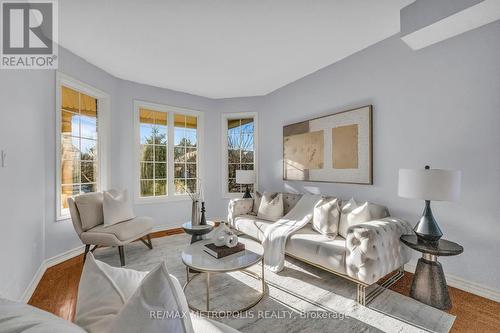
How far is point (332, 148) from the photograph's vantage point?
10.6ft

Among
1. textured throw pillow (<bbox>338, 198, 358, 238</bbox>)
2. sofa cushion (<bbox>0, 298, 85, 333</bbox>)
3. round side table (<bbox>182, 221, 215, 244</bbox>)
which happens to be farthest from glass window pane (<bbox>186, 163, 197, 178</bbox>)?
sofa cushion (<bbox>0, 298, 85, 333</bbox>)

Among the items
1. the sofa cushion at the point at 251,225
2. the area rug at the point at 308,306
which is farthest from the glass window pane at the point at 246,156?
the area rug at the point at 308,306

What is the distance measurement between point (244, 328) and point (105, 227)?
2.16 m

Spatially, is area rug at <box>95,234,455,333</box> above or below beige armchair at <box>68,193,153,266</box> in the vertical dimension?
below

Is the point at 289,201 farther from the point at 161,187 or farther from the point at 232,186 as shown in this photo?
the point at 161,187

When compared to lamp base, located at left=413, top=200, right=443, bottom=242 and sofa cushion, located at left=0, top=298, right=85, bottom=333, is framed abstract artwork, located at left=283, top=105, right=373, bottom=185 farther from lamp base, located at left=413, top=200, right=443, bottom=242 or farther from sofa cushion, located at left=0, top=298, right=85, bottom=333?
sofa cushion, located at left=0, top=298, right=85, bottom=333

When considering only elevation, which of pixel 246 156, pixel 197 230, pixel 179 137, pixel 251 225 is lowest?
pixel 251 225

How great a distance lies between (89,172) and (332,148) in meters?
3.76

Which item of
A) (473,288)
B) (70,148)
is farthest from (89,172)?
(473,288)

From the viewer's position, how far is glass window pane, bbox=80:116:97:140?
344cm

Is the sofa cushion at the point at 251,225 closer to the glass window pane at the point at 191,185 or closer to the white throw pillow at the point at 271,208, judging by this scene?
the white throw pillow at the point at 271,208

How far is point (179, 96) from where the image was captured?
4.47m

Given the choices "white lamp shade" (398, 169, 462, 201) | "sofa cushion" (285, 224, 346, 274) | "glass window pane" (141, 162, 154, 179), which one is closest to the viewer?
"white lamp shade" (398, 169, 462, 201)

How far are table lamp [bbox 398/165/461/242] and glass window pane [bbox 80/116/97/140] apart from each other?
4.23m
